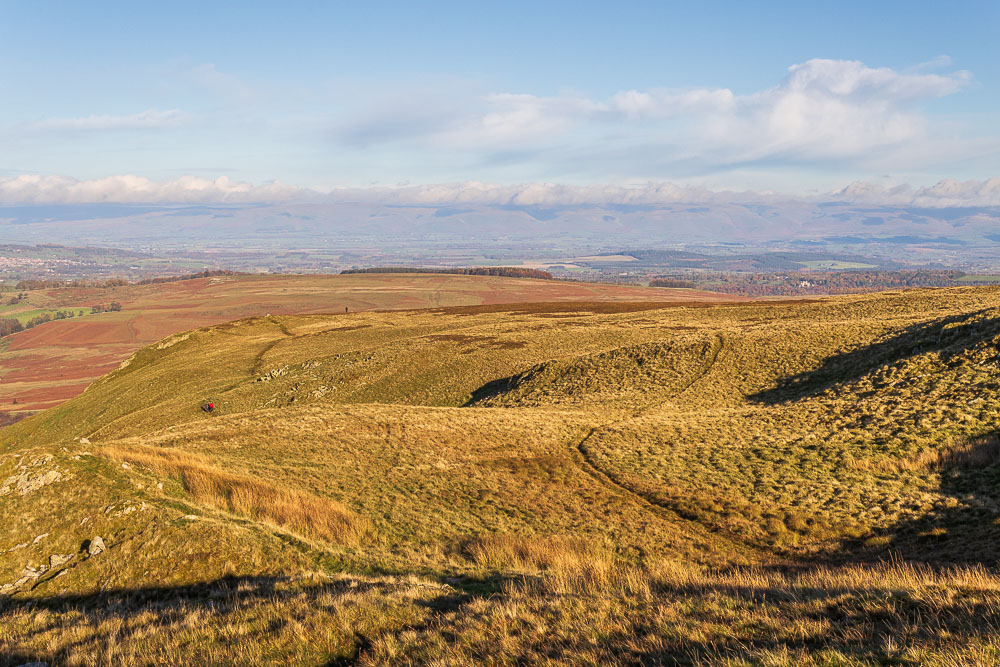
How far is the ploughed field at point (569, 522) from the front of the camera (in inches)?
317

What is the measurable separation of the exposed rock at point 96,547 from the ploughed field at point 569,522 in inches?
2.1

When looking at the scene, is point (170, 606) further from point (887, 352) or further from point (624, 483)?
point (887, 352)

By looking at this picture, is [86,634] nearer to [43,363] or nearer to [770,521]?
[770,521]

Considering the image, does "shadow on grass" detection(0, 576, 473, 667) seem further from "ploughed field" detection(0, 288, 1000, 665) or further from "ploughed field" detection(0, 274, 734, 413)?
"ploughed field" detection(0, 274, 734, 413)

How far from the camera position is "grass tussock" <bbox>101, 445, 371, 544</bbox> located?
1647 cm

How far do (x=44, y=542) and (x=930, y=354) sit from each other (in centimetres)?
4308

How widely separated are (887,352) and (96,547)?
145 feet

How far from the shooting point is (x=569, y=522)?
59.8 ft

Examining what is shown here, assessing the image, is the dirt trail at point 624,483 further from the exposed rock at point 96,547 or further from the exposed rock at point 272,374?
the exposed rock at point 272,374

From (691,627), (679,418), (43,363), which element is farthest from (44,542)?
(43,363)

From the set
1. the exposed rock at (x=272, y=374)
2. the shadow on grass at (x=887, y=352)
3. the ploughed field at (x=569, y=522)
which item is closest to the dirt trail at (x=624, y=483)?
the ploughed field at (x=569, y=522)

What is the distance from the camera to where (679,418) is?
3131cm

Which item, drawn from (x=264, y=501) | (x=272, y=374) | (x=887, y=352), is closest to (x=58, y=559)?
(x=264, y=501)

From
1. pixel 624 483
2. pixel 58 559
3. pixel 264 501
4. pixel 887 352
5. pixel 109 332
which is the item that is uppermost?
pixel 887 352
